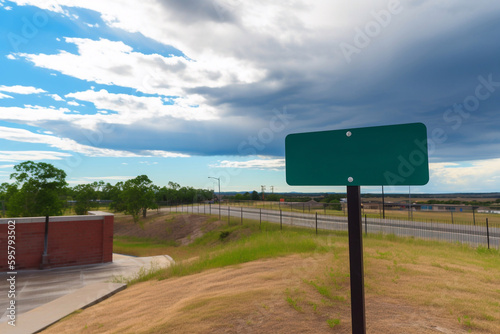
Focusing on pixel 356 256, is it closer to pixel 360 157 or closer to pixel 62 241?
pixel 360 157

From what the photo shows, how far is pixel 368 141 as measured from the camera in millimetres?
3193

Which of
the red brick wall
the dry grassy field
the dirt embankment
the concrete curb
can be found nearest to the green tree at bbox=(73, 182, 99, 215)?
the dirt embankment

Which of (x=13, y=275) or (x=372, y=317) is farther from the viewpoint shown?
(x=13, y=275)

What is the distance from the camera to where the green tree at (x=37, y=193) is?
30.5 m

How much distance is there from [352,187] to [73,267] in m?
19.0

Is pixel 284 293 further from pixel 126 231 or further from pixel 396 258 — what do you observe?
pixel 126 231

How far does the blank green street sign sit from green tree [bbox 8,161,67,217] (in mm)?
33960

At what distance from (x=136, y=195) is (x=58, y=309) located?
48.2m

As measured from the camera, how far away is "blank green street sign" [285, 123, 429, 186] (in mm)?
3000

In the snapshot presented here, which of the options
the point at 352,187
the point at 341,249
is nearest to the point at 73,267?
the point at 341,249

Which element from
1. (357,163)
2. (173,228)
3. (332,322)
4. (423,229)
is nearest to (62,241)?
(332,322)

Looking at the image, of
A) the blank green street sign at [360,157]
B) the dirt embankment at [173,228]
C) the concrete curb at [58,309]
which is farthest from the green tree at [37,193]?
the blank green street sign at [360,157]

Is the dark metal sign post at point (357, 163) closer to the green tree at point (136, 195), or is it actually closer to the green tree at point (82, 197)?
the green tree at point (136, 195)

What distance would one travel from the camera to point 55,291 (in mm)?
A: 11930
